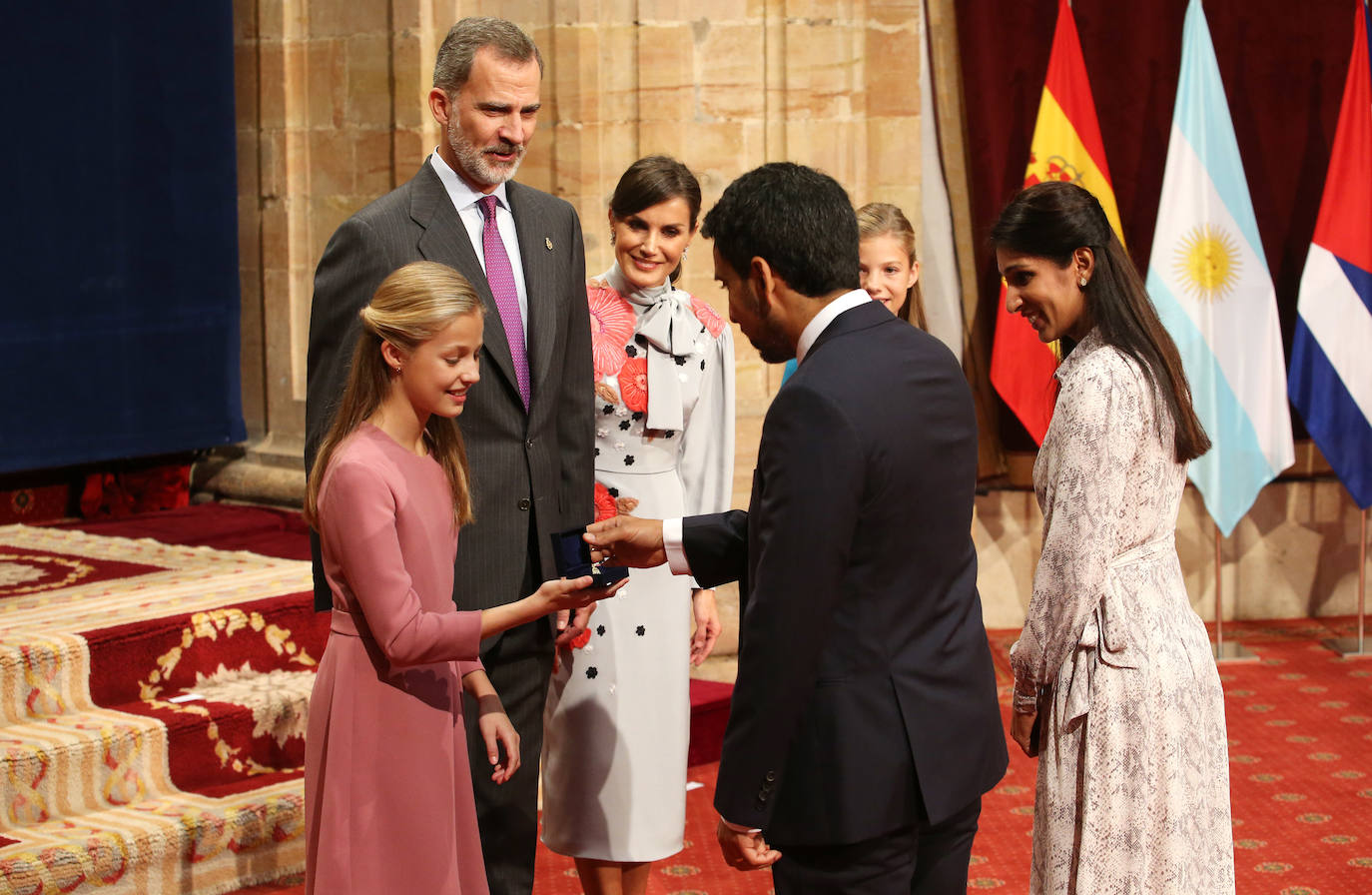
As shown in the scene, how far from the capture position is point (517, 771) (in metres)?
2.93

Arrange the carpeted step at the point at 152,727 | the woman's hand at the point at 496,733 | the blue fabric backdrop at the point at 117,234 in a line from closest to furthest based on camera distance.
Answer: the woman's hand at the point at 496,733, the carpeted step at the point at 152,727, the blue fabric backdrop at the point at 117,234

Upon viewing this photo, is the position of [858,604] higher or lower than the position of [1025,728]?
higher

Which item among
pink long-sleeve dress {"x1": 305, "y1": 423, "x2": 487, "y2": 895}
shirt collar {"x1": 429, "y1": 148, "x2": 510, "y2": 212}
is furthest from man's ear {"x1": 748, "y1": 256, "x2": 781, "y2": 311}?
shirt collar {"x1": 429, "y1": 148, "x2": 510, "y2": 212}

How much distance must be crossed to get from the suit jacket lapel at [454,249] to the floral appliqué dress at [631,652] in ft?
1.85

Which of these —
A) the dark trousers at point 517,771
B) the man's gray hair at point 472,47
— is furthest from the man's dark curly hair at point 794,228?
the dark trousers at point 517,771

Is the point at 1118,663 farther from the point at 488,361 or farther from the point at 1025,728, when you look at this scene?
the point at 488,361

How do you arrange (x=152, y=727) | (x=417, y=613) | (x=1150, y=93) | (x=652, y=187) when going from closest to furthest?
(x=417, y=613), (x=652, y=187), (x=152, y=727), (x=1150, y=93)

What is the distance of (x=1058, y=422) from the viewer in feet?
8.82

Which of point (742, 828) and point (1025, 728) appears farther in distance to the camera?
point (1025, 728)

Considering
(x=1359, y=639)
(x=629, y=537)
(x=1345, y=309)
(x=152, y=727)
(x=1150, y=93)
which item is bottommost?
(x=1359, y=639)

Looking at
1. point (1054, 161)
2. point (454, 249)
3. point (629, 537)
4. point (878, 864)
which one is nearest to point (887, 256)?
point (454, 249)

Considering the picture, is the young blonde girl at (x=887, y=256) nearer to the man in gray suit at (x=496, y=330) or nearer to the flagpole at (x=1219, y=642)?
the man in gray suit at (x=496, y=330)

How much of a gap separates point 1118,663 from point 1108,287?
0.64 metres

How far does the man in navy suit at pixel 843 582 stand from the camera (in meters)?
2.04
